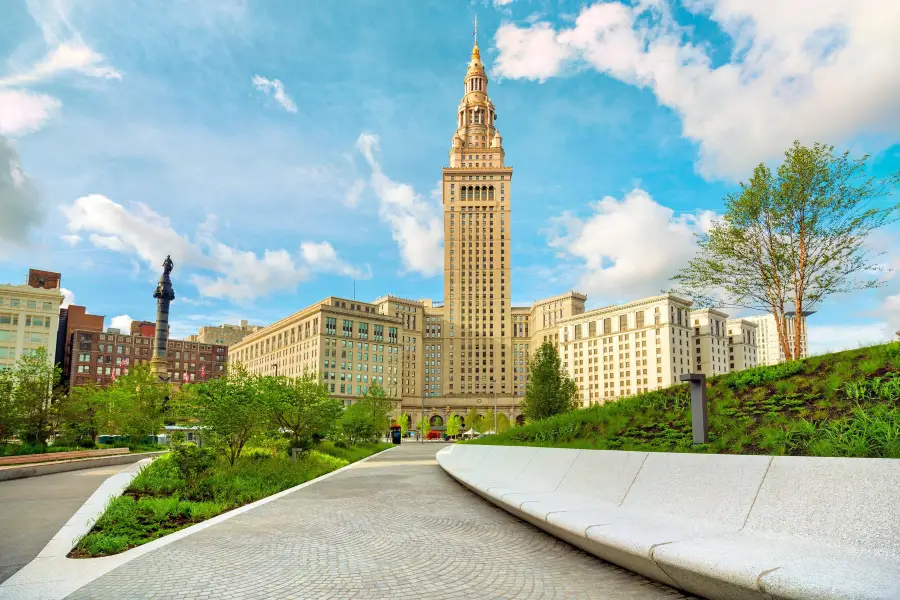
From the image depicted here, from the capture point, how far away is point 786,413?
A: 8445mm

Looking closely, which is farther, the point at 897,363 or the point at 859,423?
the point at 897,363

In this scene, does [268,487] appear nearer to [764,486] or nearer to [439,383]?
[764,486]

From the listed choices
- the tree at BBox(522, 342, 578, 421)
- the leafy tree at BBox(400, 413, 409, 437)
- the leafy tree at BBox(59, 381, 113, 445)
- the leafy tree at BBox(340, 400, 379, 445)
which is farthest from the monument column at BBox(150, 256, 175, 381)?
the tree at BBox(522, 342, 578, 421)

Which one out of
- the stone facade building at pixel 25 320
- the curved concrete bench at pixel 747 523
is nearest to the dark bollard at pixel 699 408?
the curved concrete bench at pixel 747 523

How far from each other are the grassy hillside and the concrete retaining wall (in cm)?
1834

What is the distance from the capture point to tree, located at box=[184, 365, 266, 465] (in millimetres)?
16625

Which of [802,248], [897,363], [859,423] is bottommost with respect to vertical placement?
[859,423]

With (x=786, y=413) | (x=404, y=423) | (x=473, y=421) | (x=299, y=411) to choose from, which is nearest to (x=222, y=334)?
(x=404, y=423)

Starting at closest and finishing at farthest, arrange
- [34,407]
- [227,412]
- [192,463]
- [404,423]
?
[192,463], [227,412], [34,407], [404,423]

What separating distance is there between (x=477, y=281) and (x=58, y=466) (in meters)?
129

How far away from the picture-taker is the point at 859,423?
21.5 feet

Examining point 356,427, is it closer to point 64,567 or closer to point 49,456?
point 49,456

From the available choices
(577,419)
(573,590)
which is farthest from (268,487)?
(573,590)

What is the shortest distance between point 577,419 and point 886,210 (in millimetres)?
12519
